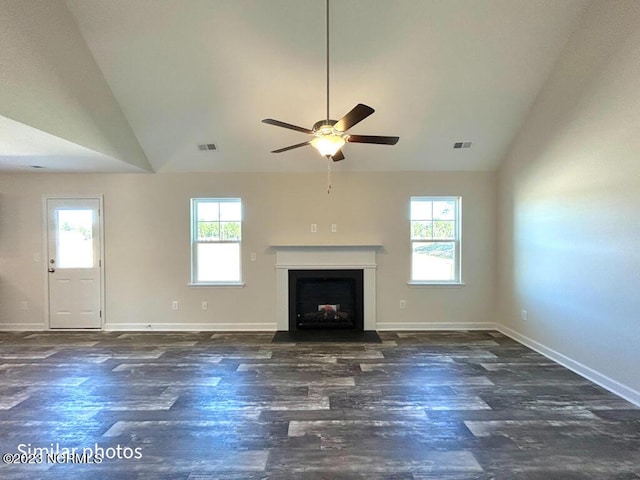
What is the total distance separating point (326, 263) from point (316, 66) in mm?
2640

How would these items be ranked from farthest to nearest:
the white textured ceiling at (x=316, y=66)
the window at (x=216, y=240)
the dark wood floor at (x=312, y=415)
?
the window at (x=216, y=240) < the white textured ceiling at (x=316, y=66) < the dark wood floor at (x=312, y=415)

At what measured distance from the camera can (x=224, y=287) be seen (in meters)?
4.97

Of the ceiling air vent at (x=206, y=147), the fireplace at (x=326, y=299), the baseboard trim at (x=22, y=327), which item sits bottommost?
the baseboard trim at (x=22, y=327)

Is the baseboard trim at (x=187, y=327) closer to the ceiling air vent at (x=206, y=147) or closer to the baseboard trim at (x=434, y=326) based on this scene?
the baseboard trim at (x=434, y=326)

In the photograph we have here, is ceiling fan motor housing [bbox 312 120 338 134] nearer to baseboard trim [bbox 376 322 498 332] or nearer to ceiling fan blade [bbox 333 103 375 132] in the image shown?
ceiling fan blade [bbox 333 103 375 132]

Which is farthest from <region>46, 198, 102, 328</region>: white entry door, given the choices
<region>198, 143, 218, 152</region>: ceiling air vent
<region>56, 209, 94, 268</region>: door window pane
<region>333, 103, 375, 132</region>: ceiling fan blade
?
<region>333, 103, 375, 132</region>: ceiling fan blade

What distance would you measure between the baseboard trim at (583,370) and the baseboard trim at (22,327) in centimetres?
690

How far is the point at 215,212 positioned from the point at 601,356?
4.96 metres

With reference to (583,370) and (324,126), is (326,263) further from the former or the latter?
(583,370)

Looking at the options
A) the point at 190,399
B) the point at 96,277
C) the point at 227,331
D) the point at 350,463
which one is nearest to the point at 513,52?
the point at 350,463

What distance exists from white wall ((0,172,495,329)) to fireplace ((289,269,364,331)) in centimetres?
32

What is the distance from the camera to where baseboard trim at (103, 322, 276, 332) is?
4.92 meters

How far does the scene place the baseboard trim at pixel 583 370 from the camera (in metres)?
2.73

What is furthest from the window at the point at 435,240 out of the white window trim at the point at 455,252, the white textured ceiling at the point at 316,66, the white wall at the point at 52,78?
the white wall at the point at 52,78
